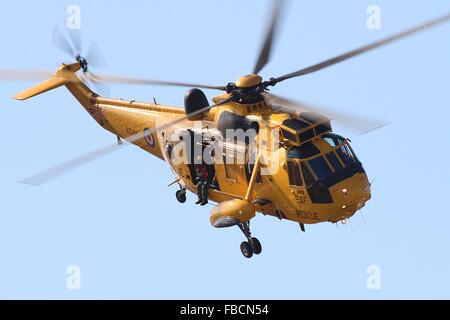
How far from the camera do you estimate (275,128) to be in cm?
2842

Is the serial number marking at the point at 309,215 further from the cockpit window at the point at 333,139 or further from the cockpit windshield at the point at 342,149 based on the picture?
the cockpit window at the point at 333,139

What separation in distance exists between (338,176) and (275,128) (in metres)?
2.42

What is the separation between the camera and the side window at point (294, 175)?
2788 cm

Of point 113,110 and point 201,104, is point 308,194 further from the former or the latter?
point 113,110

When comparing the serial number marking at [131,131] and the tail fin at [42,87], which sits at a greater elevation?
the tail fin at [42,87]

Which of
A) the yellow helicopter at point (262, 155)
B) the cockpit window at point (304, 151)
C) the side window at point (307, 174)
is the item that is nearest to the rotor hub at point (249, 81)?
the yellow helicopter at point (262, 155)

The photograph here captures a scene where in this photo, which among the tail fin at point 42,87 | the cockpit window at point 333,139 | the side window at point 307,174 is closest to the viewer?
the side window at point 307,174

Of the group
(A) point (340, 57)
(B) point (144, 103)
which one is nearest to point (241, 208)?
(A) point (340, 57)

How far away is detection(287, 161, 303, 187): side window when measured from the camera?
91.5 feet

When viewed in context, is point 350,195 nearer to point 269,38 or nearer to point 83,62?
point 269,38

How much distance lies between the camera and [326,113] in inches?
1094

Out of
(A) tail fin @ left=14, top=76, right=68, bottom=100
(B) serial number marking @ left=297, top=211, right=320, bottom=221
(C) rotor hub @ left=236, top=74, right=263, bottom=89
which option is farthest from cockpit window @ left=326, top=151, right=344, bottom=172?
(A) tail fin @ left=14, top=76, right=68, bottom=100

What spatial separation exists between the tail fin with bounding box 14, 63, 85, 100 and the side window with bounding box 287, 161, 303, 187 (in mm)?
12376

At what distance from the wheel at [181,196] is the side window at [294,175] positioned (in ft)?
21.8
